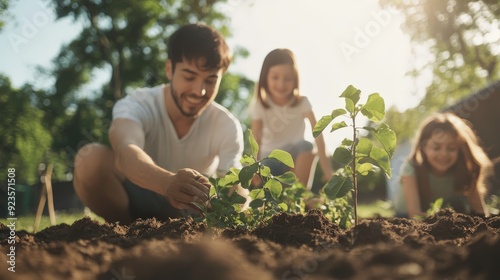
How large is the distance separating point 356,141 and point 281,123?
11.8ft

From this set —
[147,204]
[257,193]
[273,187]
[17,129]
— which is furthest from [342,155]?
[17,129]

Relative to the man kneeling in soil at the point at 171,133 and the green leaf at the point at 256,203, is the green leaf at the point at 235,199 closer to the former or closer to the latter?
the green leaf at the point at 256,203

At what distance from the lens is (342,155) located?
1.94 m

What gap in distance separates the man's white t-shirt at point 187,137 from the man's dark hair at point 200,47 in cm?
41

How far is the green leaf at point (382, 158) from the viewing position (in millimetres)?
1846

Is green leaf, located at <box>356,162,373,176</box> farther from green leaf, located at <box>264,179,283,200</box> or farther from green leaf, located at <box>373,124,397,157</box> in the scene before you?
green leaf, located at <box>264,179,283,200</box>

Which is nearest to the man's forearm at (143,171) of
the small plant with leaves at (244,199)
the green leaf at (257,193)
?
the small plant with leaves at (244,199)

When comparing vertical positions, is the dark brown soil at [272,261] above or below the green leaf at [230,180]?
below

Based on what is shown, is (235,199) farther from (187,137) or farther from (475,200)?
(475,200)

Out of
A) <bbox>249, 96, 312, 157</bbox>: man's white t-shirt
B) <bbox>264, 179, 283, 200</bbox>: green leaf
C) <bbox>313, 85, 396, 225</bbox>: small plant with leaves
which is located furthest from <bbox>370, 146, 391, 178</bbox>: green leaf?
<bbox>249, 96, 312, 157</bbox>: man's white t-shirt

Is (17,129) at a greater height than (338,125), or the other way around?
(17,129)

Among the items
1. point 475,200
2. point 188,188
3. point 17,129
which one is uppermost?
point 17,129

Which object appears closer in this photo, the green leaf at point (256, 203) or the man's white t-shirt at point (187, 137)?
the green leaf at point (256, 203)

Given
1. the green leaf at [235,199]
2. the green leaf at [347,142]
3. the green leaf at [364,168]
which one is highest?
the green leaf at [347,142]
